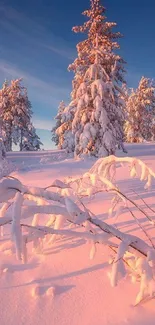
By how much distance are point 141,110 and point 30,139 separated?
17.1 m

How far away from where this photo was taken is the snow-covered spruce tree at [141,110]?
38.5 meters

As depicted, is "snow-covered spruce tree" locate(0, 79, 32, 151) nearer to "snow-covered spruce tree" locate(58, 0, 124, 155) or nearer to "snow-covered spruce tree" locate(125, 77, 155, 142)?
"snow-covered spruce tree" locate(125, 77, 155, 142)

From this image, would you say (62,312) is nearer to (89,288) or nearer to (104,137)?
(89,288)

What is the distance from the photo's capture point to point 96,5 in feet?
59.4

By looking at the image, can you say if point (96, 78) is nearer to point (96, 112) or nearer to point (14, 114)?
point (96, 112)

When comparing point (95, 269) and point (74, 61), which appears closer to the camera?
point (95, 269)

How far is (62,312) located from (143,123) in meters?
39.3

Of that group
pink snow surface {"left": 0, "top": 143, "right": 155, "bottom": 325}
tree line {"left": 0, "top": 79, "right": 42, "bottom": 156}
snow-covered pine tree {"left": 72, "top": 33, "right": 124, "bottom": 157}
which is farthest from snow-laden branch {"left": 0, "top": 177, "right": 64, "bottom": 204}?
tree line {"left": 0, "top": 79, "right": 42, "bottom": 156}

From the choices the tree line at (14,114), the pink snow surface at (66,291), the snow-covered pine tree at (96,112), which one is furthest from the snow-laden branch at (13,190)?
the tree line at (14,114)

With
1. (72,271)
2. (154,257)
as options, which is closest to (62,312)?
(72,271)

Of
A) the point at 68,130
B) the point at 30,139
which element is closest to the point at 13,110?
the point at 30,139

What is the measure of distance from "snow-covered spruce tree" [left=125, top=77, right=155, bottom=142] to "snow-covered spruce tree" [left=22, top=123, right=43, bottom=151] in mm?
14648

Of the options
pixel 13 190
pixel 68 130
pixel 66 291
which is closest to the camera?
pixel 13 190

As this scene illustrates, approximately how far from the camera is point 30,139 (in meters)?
42.5
